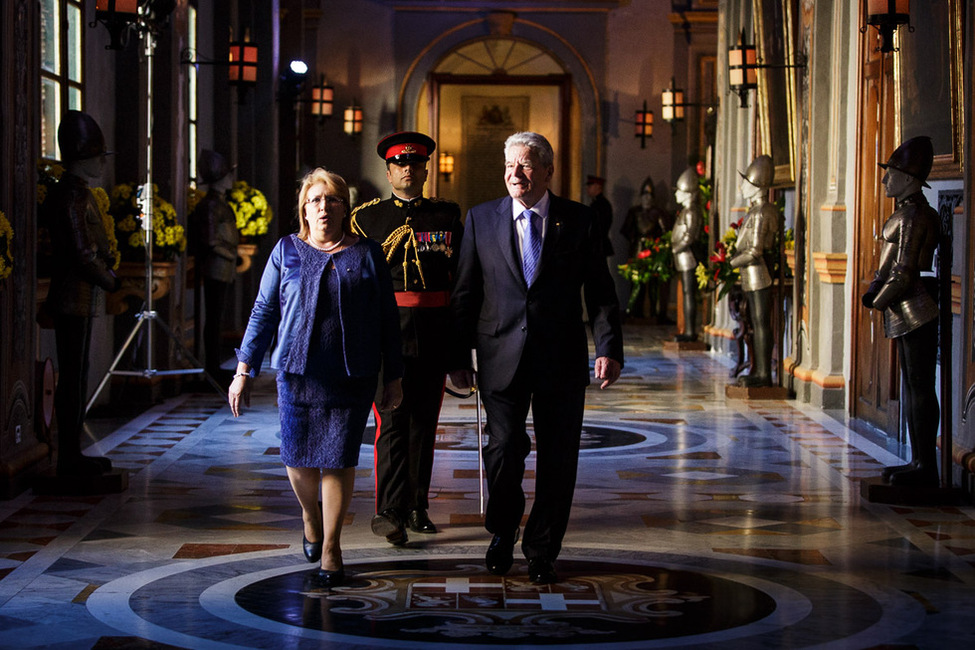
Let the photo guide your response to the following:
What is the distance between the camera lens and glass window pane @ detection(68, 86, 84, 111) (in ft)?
30.5

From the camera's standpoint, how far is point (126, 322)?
406 inches

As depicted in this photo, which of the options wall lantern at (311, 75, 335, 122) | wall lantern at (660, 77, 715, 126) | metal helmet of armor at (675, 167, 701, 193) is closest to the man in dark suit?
metal helmet of armor at (675, 167, 701, 193)

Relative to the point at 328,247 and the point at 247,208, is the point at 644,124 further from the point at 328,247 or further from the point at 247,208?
the point at 328,247

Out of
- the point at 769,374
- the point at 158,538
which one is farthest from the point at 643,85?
the point at 158,538

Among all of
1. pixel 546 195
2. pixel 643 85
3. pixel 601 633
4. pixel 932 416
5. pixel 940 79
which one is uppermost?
pixel 643 85

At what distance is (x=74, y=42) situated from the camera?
9.40 meters

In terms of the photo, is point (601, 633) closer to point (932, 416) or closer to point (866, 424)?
point (932, 416)

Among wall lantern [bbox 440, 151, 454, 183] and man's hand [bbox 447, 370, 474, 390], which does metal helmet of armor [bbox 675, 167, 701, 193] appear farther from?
man's hand [bbox 447, 370, 474, 390]

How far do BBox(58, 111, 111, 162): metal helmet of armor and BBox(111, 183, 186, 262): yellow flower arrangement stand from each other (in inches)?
108

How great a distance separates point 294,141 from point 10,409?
11637 mm

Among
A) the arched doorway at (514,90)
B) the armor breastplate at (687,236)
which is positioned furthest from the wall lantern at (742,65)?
the arched doorway at (514,90)

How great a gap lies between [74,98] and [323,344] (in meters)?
5.37

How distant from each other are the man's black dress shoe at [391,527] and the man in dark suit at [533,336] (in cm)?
63

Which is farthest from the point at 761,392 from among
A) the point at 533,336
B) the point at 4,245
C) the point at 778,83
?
the point at 4,245
